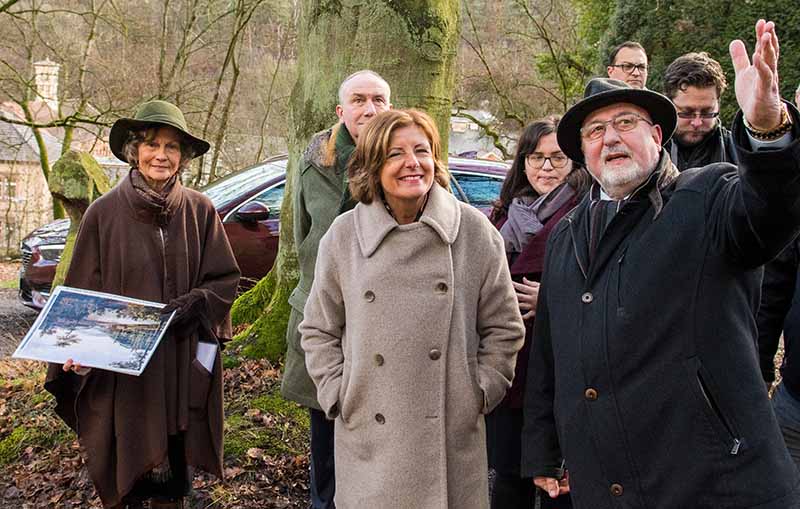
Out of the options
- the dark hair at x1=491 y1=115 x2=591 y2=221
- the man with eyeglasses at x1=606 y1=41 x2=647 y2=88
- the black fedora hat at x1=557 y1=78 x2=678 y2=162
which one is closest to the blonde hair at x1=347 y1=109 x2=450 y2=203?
the black fedora hat at x1=557 y1=78 x2=678 y2=162

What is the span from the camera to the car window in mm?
8141

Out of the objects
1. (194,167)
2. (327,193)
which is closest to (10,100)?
(194,167)

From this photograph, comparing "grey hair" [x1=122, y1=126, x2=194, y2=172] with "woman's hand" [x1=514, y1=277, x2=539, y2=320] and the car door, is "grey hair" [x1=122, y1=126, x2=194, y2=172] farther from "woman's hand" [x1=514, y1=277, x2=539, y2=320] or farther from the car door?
the car door

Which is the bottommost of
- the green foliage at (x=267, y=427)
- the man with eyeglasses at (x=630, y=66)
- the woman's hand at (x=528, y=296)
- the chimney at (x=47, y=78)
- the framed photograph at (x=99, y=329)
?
the green foliage at (x=267, y=427)

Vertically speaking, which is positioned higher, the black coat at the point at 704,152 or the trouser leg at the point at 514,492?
the black coat at the point at 704,152

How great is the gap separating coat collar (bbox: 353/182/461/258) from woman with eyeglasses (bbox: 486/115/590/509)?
0.57 metres

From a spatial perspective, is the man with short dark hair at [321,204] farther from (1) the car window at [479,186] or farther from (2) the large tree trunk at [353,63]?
(1) the car window at [479,186]

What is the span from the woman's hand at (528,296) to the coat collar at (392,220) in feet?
1.85

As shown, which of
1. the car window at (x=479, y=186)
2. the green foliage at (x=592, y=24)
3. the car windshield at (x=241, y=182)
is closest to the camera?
the car window at (x=479, y=186)

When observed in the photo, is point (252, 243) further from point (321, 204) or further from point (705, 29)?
point (705, 29)

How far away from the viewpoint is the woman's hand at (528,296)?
135 inches

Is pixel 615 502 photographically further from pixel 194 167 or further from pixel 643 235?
pixel 194 167

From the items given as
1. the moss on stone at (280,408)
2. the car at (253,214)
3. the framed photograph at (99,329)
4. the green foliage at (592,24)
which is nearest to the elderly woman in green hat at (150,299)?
the framed photograph at (99,329)

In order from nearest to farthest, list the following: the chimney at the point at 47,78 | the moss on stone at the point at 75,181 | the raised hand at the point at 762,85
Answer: the raised hand at the point at 762,85 < the moss on stone at the point at 75,181 < the chimney at the point at 47,78
